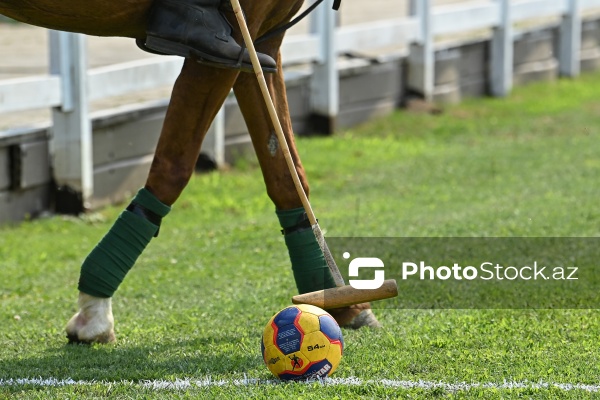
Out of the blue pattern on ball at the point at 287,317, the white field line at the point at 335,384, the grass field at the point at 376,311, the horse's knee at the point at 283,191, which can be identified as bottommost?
the grass field at the point at 376,311

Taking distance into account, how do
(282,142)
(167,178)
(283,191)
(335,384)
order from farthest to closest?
(283,191) < (167,178) < (282,142) < (335,384)

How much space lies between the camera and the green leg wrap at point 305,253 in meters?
5.24

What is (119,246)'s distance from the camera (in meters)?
5.02

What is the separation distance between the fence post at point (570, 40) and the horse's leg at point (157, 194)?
12603 mm

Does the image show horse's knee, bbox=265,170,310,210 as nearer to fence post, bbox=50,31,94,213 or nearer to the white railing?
the white railing

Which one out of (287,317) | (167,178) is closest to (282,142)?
(167,178)

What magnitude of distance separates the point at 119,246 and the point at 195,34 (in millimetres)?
984

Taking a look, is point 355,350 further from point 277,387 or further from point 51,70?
point 51,70

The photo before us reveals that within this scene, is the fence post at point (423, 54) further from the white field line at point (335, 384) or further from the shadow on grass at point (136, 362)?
the white field line at point (335, 384)

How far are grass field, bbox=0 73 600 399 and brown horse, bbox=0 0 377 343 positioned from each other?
0.16 meters

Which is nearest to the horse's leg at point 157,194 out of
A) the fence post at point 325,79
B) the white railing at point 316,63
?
the white railing at point 316,63

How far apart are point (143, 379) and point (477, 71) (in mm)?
11293

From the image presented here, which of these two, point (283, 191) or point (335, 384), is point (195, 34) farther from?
point (335, 384)

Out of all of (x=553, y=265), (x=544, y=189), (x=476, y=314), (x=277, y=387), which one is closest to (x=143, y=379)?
(x=277, y=387)
